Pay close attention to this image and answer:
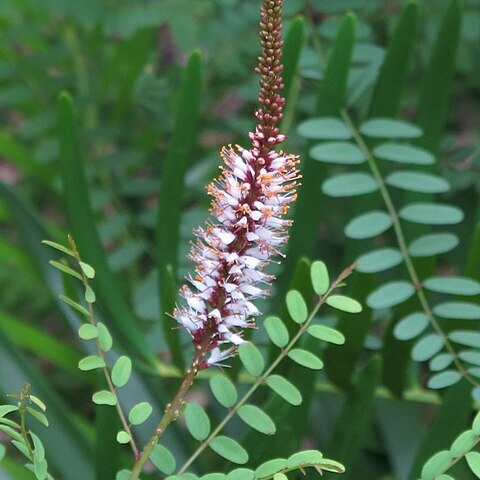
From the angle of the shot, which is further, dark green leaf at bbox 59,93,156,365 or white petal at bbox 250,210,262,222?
dark green leaf at bbox 59,93,156,365

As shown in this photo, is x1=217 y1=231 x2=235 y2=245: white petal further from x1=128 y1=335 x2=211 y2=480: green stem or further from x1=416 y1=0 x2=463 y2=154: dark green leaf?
x1=416 y1=0 x2=463 y2=154: dark green leaf

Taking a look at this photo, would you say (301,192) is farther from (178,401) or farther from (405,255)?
(178,401)

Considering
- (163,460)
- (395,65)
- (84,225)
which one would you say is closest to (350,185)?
(395,65)

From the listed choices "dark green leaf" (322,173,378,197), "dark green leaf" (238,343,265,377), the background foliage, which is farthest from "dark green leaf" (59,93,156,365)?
"dark green leaf" (238,343,265,377)

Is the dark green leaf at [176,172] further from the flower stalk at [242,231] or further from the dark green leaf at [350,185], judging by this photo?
the flower stalk at [242,231]

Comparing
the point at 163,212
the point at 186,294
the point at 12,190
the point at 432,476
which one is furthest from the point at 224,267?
the point at 12,190

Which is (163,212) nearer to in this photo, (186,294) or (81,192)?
(81,192)
